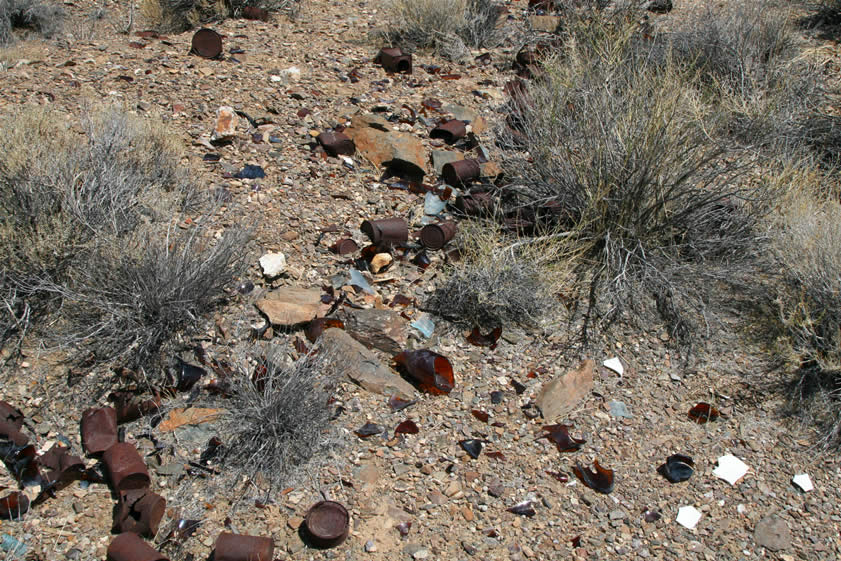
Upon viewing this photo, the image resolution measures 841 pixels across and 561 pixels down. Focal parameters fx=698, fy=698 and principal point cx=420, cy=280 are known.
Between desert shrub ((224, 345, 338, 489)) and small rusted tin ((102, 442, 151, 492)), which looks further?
desert shrub ((224, 345, 338, 489))

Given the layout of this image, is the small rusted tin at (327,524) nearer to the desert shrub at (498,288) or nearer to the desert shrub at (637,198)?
the desert shrub at (498,288)

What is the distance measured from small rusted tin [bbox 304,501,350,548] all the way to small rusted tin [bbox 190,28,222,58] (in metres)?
3.77

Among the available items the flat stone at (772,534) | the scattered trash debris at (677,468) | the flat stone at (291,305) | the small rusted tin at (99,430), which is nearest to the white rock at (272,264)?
the flat stone at (291,305)

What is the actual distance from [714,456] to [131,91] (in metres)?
4.14

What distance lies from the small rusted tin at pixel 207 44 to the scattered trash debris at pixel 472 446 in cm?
364

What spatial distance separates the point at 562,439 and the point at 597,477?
22 centimetres

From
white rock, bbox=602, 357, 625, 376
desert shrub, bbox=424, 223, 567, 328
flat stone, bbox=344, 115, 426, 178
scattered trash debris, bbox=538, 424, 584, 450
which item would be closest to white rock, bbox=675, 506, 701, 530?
scattered trash debris, bbox=538, 424, 584, 450

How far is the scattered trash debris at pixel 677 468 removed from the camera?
2865 millimetres

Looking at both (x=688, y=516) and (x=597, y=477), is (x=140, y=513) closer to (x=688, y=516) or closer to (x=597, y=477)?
(x=597, y=477)

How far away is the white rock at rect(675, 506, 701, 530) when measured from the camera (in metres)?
2.71

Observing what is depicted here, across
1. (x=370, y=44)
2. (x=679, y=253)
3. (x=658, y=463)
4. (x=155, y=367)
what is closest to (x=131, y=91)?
(x=370, y=44)

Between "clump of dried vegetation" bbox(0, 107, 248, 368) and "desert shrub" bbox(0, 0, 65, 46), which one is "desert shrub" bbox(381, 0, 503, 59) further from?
"desert shrub" bbox(0, 0, 65, 46)

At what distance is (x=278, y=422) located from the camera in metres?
2.75

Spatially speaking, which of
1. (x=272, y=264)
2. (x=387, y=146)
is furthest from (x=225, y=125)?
(x=272, y=264)
